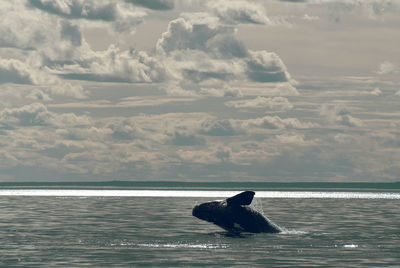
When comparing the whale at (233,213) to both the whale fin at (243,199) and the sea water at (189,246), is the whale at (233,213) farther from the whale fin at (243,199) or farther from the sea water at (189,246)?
the sea water at (189,246)

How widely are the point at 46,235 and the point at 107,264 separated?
572 inches

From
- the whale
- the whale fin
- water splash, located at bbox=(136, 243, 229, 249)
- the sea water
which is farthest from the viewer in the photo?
the whale

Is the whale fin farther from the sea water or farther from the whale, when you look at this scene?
the sea water

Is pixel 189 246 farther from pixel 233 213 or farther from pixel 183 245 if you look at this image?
pixel 233 213

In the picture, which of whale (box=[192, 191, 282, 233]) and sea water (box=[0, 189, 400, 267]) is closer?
sea water (box=[0, 189, 400, 267])

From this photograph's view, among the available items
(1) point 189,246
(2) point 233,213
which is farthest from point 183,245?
(2) point 233,213

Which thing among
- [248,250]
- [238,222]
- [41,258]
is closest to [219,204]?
[238,222]

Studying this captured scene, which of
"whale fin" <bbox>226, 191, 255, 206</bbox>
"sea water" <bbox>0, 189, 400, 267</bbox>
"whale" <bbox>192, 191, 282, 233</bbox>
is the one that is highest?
"whale fin" <bbox>226, 191, 255, 206</bbox>

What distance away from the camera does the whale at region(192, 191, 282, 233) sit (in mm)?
41656

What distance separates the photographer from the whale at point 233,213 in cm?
4166

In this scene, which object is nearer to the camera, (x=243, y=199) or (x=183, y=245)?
(x=183, y=245)

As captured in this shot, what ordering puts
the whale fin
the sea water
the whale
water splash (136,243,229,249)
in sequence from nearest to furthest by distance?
1. the sea water
2. water splash (136,243,229,249)
3. the whale fin
4. the whale

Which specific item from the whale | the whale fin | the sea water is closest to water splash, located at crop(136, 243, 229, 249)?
the sea water

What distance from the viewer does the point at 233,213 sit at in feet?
139
